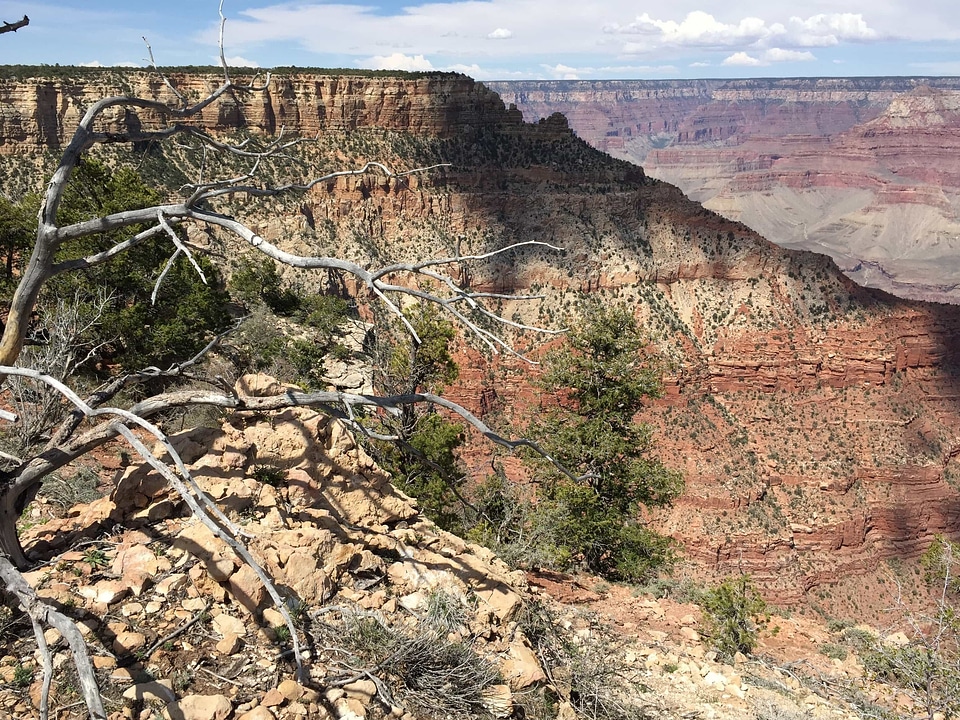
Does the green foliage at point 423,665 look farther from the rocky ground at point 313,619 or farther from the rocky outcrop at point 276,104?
the rocky outcrop at point 276,104

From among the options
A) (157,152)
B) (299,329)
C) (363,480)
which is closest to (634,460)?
(363,480)

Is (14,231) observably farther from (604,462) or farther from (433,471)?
(604,462)

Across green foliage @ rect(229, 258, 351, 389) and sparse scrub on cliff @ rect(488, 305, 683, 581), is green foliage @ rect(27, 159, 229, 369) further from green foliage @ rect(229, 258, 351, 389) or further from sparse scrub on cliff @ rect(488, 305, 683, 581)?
sparse scrub on cliff @ rect(488, 305, 683, 581)

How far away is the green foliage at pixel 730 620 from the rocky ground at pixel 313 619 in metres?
1.52

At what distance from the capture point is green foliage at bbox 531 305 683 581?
58.2 feet

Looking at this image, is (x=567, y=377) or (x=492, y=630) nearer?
(x=492, y=630)

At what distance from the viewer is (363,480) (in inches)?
346

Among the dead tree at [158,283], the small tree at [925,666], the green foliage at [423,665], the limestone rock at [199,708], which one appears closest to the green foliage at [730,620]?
the small tree at [925,666]

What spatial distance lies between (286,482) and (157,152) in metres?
49.3

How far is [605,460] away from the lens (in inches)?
746

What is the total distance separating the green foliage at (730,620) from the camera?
11520 millimetres

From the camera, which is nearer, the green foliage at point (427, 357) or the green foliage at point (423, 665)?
the green foliage at point (423, 665)

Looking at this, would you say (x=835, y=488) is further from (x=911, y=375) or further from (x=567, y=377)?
(x=567, y=377)

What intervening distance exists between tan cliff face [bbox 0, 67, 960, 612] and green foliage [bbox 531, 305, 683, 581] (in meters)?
13.9
